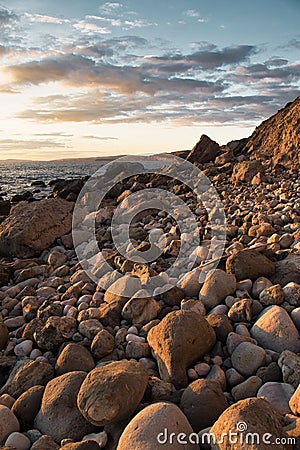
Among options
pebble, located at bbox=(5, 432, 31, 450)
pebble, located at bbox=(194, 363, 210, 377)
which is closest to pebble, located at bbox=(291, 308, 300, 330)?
pebble, located at bbox=(194, 363, 210, 377)

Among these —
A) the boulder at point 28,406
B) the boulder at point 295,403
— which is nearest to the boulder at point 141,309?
the boulder at point 28,406

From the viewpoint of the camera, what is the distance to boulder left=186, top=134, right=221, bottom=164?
1431 cm

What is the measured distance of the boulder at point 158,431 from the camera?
2113mm

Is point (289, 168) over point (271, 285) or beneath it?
over

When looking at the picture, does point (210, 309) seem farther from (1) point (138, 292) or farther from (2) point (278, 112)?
(2) point (278, 112)

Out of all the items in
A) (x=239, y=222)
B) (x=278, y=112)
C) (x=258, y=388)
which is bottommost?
(x=258, y=388)

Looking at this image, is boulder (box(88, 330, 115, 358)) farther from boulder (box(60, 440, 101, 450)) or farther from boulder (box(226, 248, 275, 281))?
boulder (box(226, 248, 275, 281))

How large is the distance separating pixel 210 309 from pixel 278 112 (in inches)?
529

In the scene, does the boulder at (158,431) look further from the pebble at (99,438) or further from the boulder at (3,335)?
the boulder at (3,335)

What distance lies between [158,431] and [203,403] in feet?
1.38

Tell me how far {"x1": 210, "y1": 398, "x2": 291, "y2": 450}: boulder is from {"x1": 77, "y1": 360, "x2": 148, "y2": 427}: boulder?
57cm

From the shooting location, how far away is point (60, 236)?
6.80m

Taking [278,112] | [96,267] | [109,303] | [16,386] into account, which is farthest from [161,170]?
[16,386]

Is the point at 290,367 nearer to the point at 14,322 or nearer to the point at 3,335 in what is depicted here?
the point at 3,335
